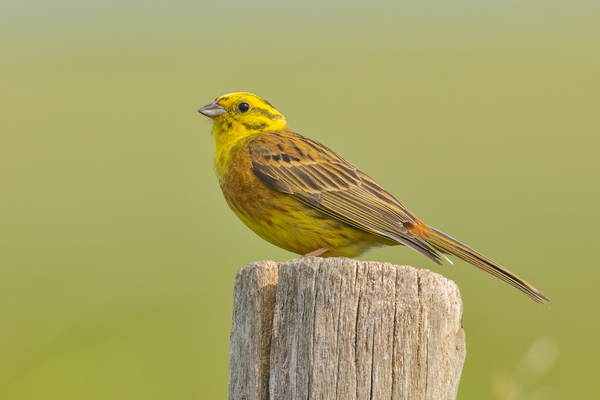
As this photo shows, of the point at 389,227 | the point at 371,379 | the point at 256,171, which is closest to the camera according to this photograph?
the point at 371,379

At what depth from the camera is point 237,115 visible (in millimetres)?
5500

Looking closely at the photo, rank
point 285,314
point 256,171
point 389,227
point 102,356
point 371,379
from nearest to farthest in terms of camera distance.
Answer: point 371,379, point 285,314, point 389,227, point 256,171, point 102,356

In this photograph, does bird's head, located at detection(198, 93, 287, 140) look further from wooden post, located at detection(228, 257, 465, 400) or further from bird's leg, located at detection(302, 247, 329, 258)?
wooden post, located at detection(228, 257, 465, 400)

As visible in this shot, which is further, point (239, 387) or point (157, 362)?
point (157, 362)

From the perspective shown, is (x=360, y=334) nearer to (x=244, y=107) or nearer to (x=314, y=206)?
(x=314, y=206)

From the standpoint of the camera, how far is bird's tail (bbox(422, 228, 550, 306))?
396 centimetres

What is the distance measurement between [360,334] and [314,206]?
204 cm

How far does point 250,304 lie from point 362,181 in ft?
7.34

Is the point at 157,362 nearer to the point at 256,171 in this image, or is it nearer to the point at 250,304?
the point at 256,171

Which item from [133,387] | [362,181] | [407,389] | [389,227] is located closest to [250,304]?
[407,389]

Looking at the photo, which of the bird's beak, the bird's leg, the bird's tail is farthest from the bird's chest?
the bird's tail

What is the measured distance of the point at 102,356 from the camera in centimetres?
620

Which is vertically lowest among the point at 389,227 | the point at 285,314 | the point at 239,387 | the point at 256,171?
the point at 239,387

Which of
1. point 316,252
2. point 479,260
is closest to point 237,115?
point 316,252
